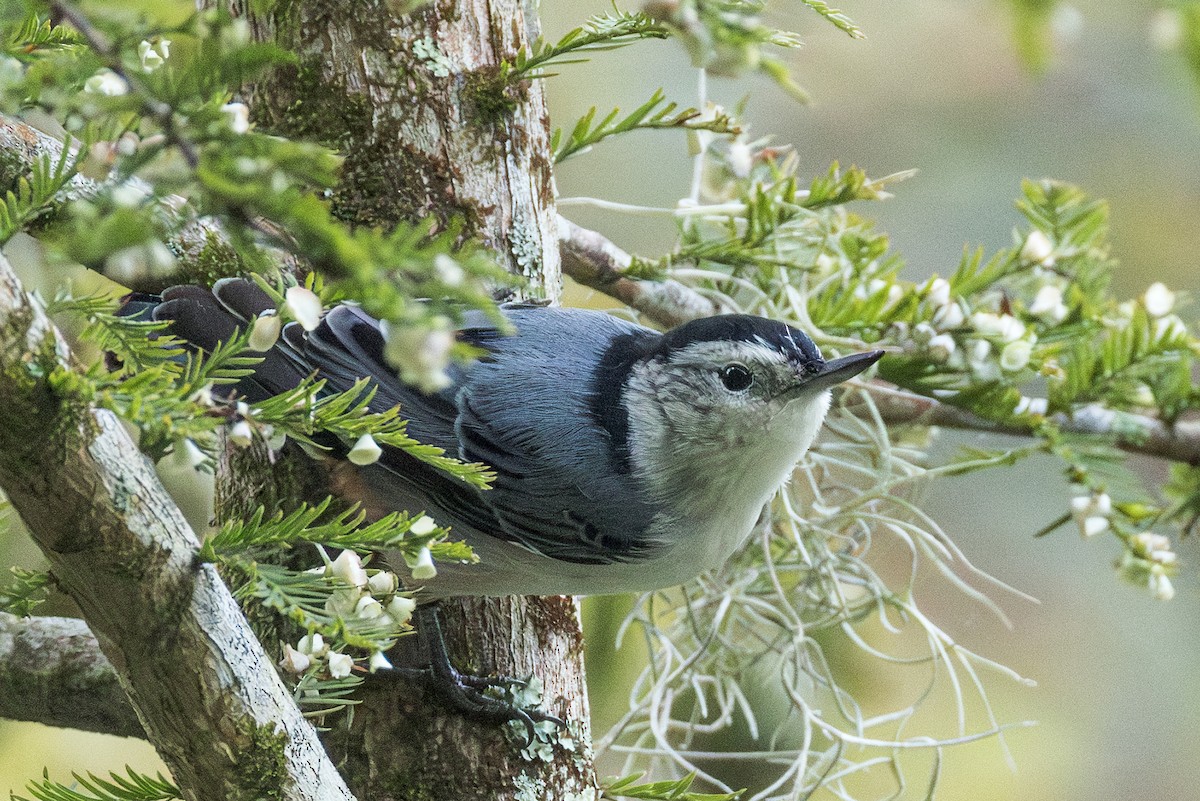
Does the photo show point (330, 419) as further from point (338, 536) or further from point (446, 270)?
point (446, 270)

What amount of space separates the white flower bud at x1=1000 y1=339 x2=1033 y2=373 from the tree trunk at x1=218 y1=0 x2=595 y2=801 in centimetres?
66

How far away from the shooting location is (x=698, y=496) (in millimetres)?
1307

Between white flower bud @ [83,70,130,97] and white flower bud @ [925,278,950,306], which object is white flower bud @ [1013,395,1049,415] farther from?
white flower bud @ [83,70,130,97]

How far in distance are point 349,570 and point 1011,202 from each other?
124 inches

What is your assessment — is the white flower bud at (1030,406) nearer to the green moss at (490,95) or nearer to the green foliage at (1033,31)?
the green moss at (490,95)

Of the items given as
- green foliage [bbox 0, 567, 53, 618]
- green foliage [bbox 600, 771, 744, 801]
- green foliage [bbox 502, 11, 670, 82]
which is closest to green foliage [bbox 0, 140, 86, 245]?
green foliage [bbox 0, 567, 53, 618]

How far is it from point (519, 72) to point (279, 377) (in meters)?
0.47

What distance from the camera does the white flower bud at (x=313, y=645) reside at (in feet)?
3.17

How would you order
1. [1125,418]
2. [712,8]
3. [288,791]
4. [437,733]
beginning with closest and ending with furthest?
[712,8] → [288,791] → [437,733] → [1125,418]

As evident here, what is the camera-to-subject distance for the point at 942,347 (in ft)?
4.97

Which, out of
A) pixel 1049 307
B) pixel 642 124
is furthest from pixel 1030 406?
pixel 642 124

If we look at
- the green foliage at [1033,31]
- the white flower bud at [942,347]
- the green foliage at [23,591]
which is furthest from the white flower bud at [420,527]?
the white flower bud at [942,347]

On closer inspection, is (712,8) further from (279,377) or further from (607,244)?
(607,244)

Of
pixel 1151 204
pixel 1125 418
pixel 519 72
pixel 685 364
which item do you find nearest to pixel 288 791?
pixel 685 364
